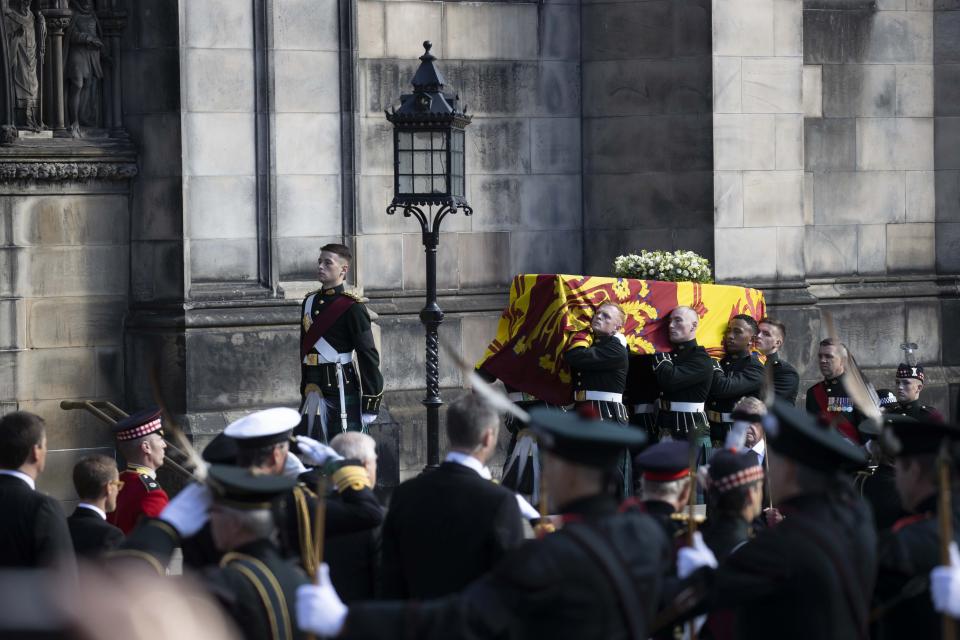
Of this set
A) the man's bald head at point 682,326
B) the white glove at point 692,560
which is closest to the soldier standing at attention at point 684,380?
the man's bald head at point 682,326

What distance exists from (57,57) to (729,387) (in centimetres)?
532

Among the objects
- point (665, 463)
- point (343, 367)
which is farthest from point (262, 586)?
point (343, 367)

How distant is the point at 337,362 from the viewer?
1109cm

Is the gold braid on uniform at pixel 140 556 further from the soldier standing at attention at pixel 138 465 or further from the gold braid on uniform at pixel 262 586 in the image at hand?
the soldier standing at attention at pixel 138 465

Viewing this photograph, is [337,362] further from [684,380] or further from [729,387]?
[729,387]

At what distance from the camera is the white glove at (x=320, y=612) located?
440cm

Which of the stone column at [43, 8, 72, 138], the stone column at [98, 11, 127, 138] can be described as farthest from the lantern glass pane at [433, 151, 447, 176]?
the stone column at [43, 8, 72, 138]

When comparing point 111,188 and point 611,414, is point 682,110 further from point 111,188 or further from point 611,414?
point 111,188

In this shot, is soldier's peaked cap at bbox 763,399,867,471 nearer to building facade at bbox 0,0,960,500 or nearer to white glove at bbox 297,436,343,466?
white glove at bbox 297,436,343,466

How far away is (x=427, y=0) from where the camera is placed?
13664 mm

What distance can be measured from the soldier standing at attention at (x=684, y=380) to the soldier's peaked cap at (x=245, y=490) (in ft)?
20.6

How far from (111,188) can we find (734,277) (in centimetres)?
503

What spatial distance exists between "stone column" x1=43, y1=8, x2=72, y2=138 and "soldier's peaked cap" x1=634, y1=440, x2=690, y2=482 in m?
7.28

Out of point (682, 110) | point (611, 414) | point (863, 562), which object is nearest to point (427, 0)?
point (682, 110)
